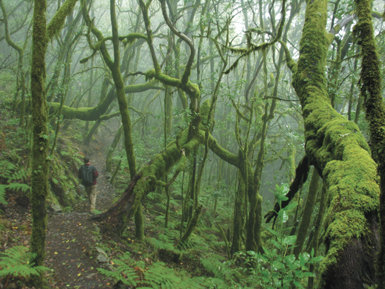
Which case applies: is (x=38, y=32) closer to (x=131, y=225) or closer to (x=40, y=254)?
(x=40, y=254)

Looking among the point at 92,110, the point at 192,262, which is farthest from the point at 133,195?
the point at 92,110

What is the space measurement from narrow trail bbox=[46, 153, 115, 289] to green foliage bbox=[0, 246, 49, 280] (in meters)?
0.86

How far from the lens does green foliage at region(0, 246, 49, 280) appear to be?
3.30 m

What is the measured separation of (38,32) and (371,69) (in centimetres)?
410

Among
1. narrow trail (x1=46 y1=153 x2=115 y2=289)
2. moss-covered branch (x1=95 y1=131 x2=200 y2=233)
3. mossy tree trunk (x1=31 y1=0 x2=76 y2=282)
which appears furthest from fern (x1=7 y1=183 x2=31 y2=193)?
mossy tree trunk (x1=31 y1=0 x2=76 y2=282)

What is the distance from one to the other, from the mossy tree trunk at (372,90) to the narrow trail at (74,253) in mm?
4871

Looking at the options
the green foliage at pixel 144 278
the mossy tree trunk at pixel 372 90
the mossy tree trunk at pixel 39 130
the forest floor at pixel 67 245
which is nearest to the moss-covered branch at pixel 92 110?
the forest floor at pixel 67 245

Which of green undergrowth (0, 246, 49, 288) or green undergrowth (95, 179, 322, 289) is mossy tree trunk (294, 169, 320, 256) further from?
green undergrowth (0, 246, 49, 288)

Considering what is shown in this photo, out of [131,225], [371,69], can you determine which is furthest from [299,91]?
[131,225]

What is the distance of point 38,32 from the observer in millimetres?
3557

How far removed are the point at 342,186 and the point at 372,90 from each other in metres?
0.63

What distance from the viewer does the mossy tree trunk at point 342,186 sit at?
125 cm

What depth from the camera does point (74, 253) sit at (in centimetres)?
544

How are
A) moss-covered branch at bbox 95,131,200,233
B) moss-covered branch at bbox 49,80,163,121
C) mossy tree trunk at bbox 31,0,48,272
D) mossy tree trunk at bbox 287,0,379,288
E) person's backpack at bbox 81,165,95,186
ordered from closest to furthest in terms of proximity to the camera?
mossy tree trunk at bbox 287,0,379,288 → mossy tree trunk at bbox 31,0,48,272 → moss-covered branch at bbox 95,131,200,233 → person's backpack at bbox 81,165,95,186 → moss-covered branch at bbox 49,80,163,121
